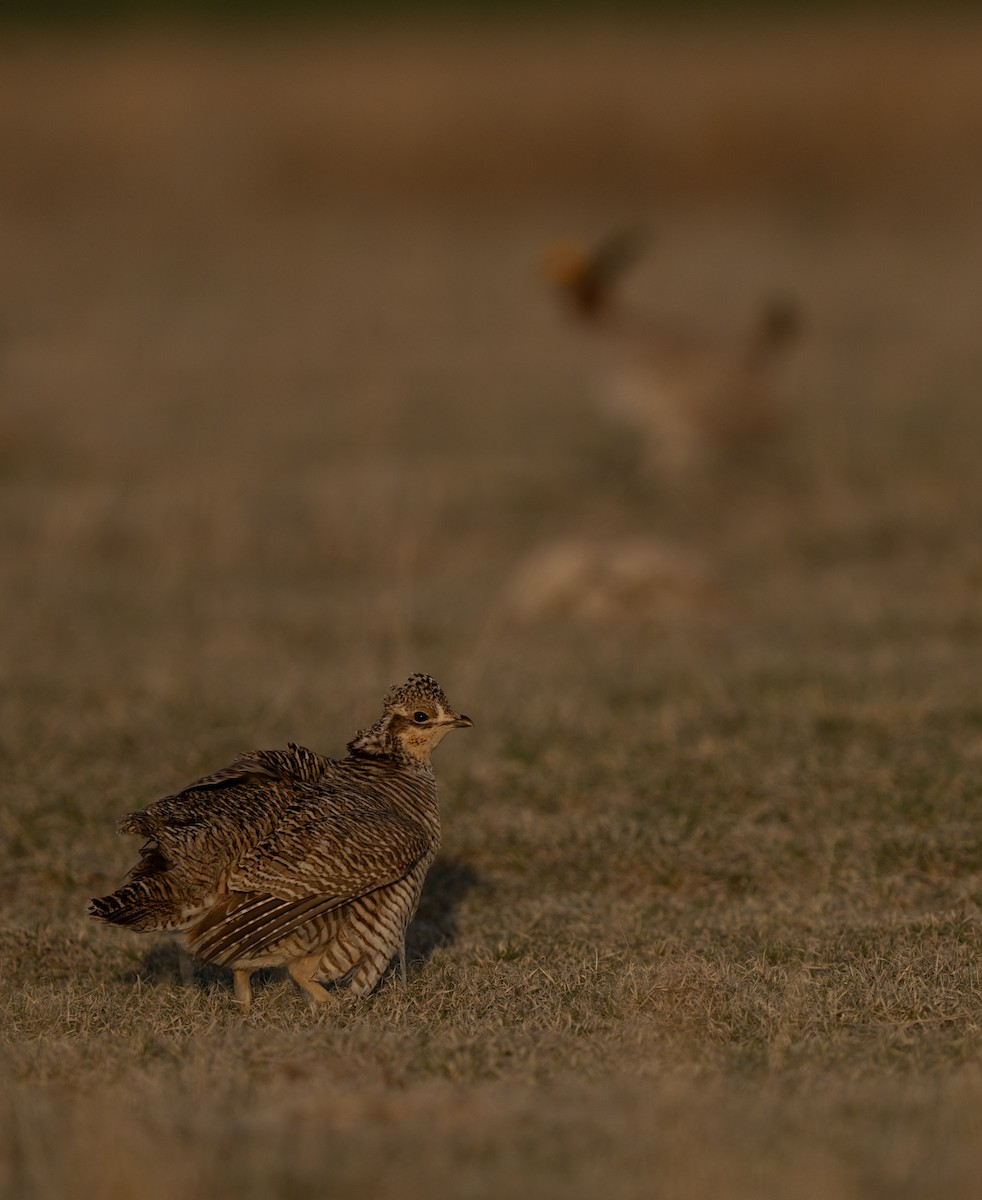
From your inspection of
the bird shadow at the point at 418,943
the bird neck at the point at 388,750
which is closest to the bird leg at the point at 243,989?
the bird shadow at the point at 418,943

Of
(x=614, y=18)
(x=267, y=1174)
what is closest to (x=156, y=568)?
(x=267, y=1174)

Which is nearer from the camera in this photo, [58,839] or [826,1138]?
[826,1138]

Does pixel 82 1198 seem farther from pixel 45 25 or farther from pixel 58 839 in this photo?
pixel 45 25

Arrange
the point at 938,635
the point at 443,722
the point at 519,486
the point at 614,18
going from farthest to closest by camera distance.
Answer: the point at 614,18
the point at 519,486
the point at 938,635
the point at 443,722

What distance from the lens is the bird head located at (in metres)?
5.24

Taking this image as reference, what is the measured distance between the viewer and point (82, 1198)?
3221mm

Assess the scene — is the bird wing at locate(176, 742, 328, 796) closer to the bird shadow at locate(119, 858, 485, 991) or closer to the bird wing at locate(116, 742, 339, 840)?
the bird wing at locate(116, 742, 339, 840)

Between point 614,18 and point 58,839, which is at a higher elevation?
point 614,18

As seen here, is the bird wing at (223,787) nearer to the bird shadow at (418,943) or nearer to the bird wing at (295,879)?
the bird wing at (295,879)

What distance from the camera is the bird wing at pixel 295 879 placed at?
456cm

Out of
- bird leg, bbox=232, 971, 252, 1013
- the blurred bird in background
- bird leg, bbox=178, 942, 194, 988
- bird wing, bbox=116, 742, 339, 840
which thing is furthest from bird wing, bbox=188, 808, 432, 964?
the blurred bird in background

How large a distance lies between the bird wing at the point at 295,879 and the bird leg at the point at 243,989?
0.31 m

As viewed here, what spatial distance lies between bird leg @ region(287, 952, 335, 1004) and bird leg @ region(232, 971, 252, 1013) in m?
0.13

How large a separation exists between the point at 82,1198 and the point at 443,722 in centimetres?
223
